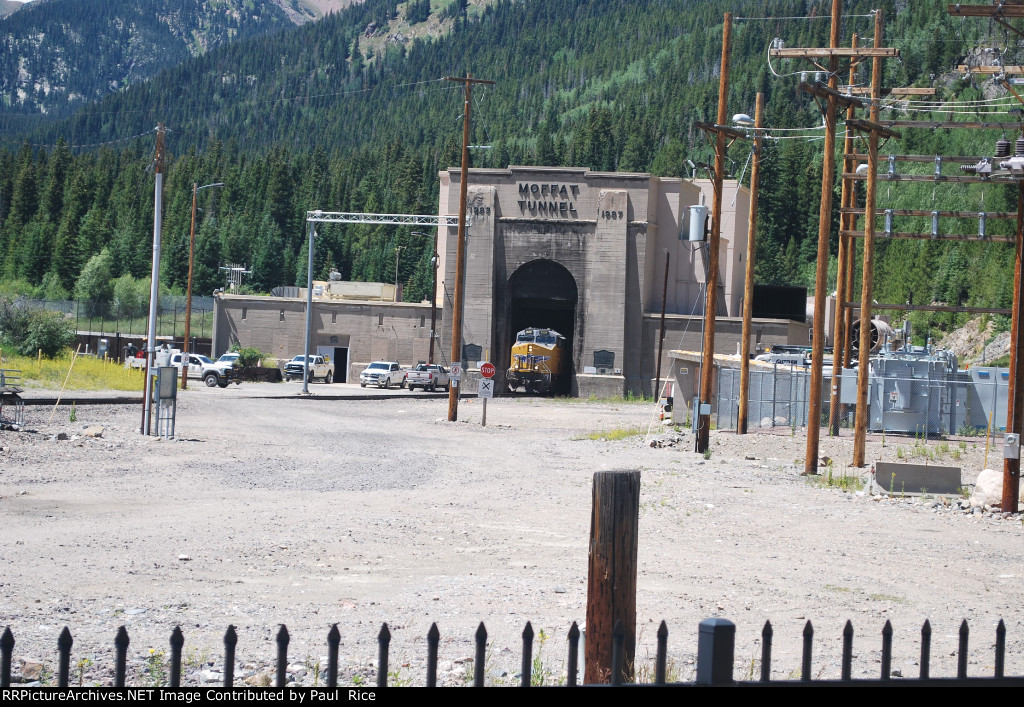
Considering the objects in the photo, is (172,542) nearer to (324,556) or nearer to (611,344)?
(324,556)

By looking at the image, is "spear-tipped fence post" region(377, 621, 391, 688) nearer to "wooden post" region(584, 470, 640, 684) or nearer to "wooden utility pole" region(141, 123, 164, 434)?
"wooden post" region(584, 470, 640, 684)

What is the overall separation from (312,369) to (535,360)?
13.9m

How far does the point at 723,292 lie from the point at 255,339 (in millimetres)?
32904

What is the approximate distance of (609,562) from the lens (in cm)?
654

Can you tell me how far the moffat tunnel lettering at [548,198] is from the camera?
71.5 m

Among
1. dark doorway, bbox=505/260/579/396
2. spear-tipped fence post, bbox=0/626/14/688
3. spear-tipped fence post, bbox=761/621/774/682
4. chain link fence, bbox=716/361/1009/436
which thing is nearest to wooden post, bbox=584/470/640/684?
spear-tipped fence post, bbox=761/621/774/682

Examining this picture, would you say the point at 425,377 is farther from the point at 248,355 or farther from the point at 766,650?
the point at 766,650

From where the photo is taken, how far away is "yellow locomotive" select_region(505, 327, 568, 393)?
224 feet

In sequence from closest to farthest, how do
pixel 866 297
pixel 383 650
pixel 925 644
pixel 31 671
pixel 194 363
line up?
pixel 383 650 → pixel 925 644 → pixel 31 671 → pixel 866 297 → pixel 194 363

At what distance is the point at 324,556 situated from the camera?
12.5 metres

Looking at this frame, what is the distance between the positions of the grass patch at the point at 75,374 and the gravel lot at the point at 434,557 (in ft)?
64.7

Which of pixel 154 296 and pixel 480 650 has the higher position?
pixel 154 296

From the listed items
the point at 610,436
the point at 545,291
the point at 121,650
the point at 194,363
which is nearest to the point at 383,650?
the point at 121,650

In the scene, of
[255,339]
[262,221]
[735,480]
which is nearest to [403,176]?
[262,221]
